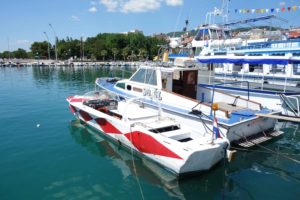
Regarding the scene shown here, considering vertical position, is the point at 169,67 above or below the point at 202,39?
below

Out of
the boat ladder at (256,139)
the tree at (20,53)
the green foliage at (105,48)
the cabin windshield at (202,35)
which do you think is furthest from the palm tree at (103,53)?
the boat ladder at (256,139)

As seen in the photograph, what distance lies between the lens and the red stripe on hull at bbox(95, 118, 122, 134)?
9.33 metres

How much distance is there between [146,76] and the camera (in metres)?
11.6

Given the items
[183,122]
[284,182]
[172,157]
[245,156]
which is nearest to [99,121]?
[183,122]

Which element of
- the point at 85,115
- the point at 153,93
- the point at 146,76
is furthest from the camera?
the point at 146,76

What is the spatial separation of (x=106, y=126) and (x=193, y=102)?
12.1 ft

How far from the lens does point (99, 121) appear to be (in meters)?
10.2

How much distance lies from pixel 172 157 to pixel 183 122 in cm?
307

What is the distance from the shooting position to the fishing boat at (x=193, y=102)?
8867mm

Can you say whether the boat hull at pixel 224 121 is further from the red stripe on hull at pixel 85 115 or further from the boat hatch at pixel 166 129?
the red stripe on hull at pixel 85 115

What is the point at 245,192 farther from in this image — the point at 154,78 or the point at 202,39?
the point at 202,39

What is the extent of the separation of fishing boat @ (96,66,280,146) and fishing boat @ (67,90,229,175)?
2.18 ft

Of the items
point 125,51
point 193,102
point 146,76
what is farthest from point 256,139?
point 125,51

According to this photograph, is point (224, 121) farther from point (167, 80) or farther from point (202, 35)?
point (202, 35)
